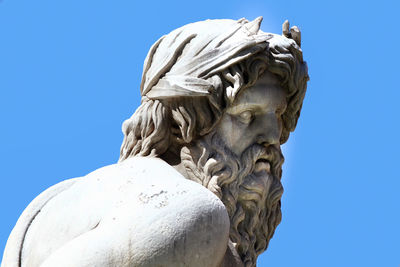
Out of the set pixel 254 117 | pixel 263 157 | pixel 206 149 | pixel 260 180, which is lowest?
pixel 260 180

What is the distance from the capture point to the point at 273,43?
330 inches

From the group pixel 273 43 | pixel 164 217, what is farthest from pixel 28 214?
pixel 273 43

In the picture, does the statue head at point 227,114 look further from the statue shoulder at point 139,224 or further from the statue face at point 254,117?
the statue shoulder at point 139,224

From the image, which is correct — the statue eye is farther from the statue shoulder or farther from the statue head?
the statue shoulder

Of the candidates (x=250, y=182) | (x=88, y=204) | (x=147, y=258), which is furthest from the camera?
(x=250, y=182)

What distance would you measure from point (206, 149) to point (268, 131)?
1.60 ft

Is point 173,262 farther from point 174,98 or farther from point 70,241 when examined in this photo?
point 174,98

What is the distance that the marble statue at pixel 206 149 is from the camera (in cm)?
762

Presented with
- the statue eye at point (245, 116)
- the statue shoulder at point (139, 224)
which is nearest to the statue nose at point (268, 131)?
the statue eye at point (245, 116)

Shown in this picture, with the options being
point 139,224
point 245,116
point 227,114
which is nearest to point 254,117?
point 245,116

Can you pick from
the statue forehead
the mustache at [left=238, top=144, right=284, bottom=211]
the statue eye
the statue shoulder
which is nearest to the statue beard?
the mustache at [left=238, top=144, right=284, bottom=211]

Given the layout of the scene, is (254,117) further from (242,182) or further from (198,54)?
(198,54)

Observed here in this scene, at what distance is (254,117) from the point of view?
8344 millimetres

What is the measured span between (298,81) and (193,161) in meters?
1.01
